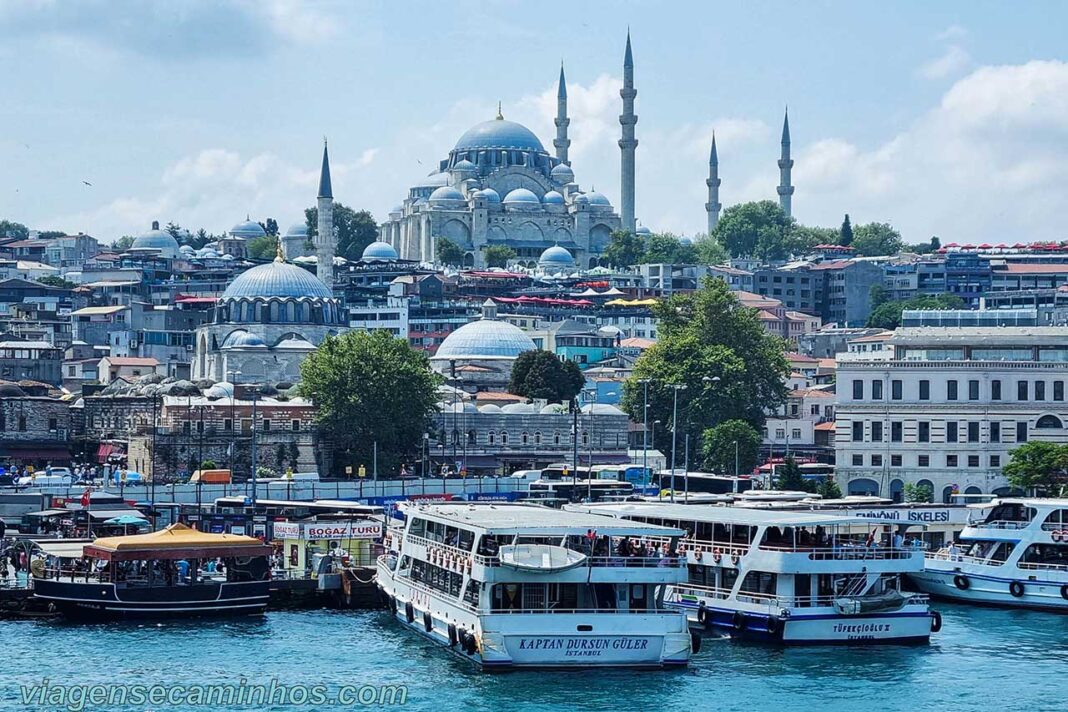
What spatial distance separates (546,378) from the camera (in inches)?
3531

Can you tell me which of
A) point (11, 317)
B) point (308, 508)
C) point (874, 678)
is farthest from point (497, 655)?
point (11, 317)

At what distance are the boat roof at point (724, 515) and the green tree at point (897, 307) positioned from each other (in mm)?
79669

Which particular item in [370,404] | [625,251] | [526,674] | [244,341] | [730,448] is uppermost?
[625,251]

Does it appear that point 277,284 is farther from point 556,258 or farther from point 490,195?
point 490,195

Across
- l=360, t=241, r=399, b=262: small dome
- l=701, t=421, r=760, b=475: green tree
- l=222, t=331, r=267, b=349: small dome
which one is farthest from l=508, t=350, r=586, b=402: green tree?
l=360, t=241, r=399, b=262: small dome

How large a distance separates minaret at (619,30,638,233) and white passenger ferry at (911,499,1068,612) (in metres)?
99.1

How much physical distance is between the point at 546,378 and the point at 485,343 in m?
9.44

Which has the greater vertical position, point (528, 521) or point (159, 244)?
point (159, 244)

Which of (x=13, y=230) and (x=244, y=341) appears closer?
(x=244, y=341)

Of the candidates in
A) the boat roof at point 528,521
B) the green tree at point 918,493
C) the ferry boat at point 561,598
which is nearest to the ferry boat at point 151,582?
the boat roof at point 528,521

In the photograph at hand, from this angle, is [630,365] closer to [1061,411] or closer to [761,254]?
[1061,411]

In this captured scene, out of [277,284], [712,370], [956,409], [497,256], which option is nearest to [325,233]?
[277,284]

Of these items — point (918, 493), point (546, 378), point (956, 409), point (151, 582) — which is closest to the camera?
point (151, 582)

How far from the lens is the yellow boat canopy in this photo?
4122 cm
